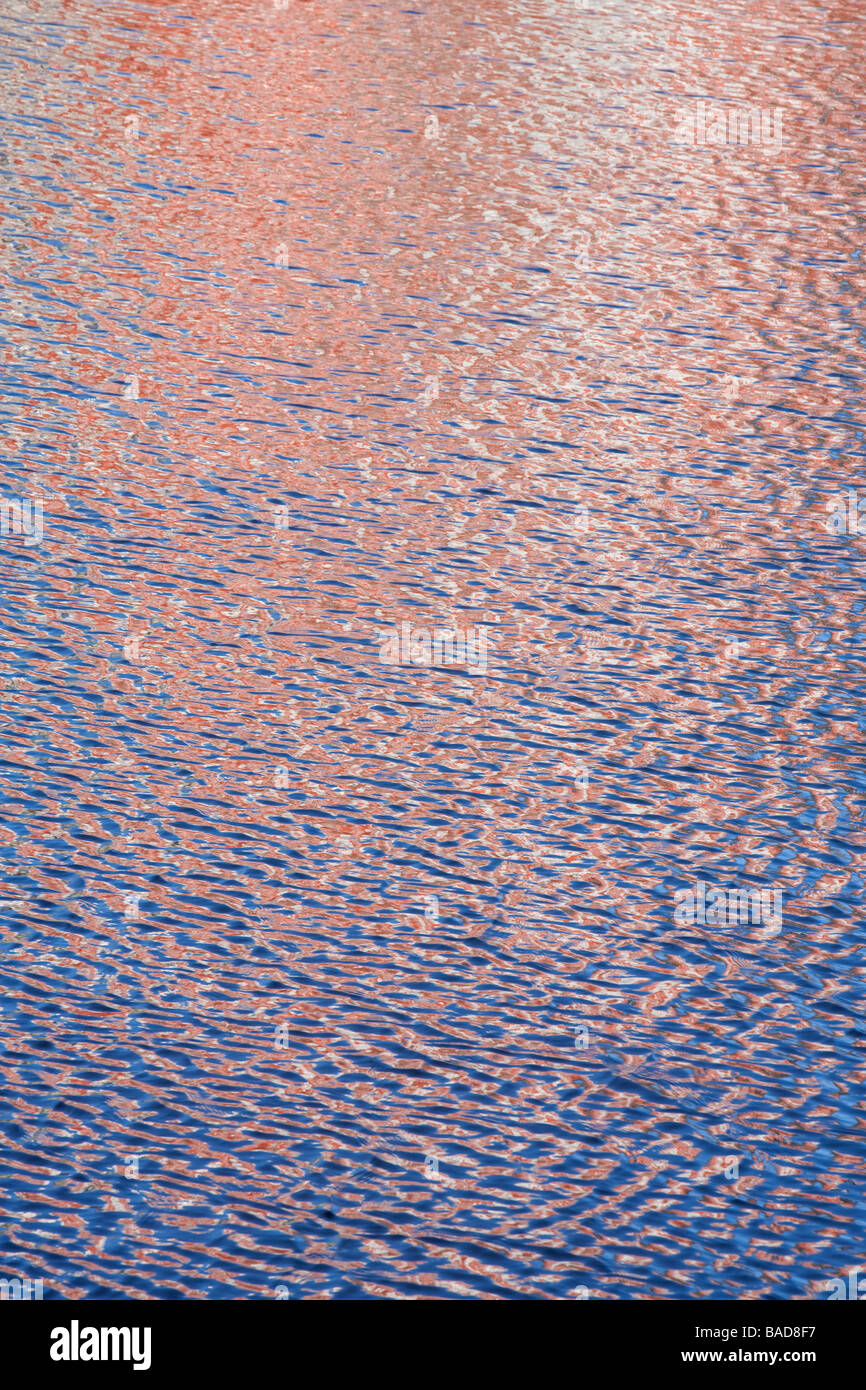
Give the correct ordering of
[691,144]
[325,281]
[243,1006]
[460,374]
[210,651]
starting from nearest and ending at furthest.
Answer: [243,1006]
[210,651]
[460,374]
[325,281]
[691,144]

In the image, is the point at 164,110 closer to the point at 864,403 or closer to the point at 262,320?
the point at 262,320

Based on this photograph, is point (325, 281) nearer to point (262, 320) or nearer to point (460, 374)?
point (262, 320)

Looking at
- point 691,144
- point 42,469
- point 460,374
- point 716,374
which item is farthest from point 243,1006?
point 691,144

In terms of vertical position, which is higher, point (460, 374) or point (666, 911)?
point (460, 374)
